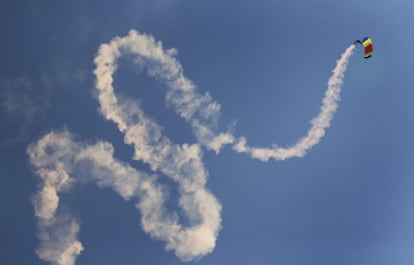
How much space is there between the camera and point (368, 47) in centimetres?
4394

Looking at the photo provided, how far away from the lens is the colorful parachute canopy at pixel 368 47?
143 feet

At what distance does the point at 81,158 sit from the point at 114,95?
304 inches

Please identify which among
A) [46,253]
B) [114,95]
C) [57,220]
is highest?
[114,95]

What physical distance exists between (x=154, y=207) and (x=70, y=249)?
33.4 ft

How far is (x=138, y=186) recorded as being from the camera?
Answer: 152ft

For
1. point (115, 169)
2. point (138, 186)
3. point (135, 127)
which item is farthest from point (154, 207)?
point (135, 127)

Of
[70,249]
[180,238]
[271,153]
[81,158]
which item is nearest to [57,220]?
[70,249]

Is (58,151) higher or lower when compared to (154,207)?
higher

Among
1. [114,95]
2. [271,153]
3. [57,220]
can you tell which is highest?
[114,95]

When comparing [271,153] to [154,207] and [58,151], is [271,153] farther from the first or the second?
[58,151]

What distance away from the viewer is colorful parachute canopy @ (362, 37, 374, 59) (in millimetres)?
43559

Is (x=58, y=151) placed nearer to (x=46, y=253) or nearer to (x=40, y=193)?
(x=40, y=193)

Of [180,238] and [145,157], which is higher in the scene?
[145,157]

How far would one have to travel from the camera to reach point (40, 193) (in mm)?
45156
